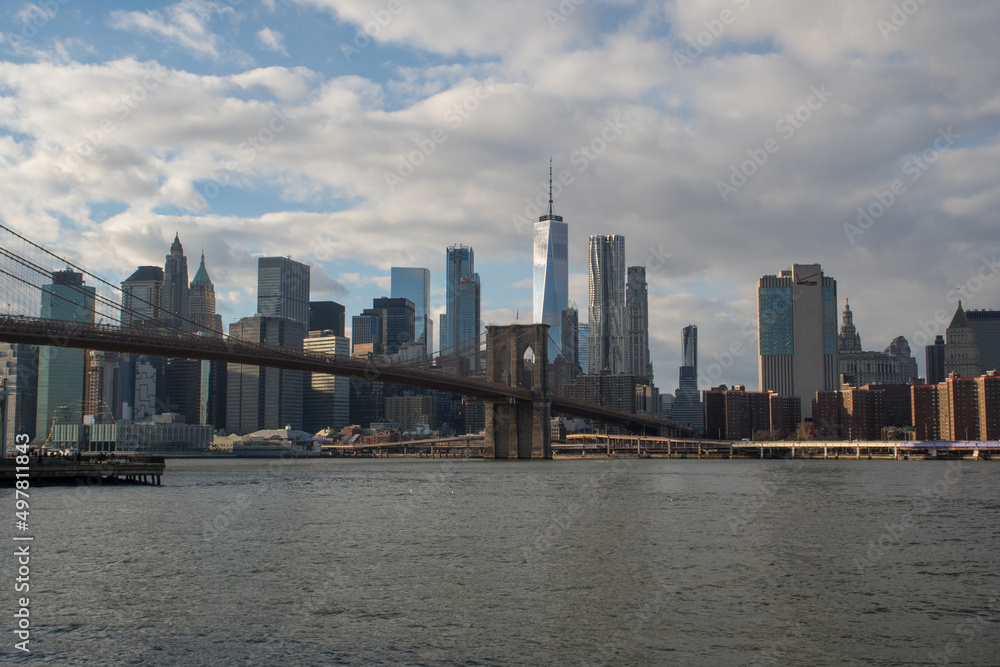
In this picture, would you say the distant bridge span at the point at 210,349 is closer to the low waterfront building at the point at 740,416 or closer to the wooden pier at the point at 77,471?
the wooden pier at the point at 77,471

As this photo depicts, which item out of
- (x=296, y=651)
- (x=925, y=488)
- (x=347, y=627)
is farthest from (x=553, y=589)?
(x=925, y=488)

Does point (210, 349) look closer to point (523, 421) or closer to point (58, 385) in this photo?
point (523, 421)

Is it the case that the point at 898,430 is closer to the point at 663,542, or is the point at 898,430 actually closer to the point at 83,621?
the point at 663,542

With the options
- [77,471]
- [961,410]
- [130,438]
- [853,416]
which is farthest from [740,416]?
[77,471]

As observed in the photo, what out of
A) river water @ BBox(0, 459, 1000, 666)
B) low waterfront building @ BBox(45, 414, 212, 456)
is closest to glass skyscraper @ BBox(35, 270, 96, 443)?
low waterfront building @ BBox(45, 414, 212, 456)

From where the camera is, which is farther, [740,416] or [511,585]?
[740,416]

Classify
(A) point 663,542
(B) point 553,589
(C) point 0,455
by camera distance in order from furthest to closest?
(C) point 0,455 → (A) point 663,542 → (B) point 553,589

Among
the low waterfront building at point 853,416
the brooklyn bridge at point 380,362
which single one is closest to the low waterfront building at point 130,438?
the brooklyn bridge at point 380,362
